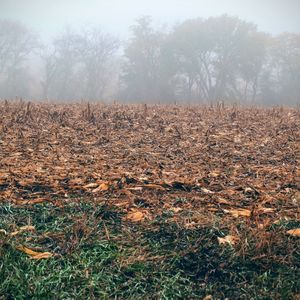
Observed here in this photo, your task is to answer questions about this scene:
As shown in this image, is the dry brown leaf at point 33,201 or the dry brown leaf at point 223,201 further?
the dry brown leaf at point 223,201

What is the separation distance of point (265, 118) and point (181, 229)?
273 inches

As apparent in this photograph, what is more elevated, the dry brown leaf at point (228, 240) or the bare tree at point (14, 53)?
the bare tree at point (14, 53)

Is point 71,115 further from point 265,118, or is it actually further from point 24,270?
point 24,270

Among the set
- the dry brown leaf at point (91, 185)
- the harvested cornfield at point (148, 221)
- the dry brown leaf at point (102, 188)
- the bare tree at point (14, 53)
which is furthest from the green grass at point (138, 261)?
the bare tree at point (14, 53)

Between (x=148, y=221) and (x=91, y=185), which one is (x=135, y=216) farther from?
(x=91, y=185)

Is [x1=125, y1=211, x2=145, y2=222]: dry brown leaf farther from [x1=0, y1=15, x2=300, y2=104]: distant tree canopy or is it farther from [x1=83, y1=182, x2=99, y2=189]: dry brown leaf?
[x1=0, y1=15, x2=300, y2=104]: distant tree canopy

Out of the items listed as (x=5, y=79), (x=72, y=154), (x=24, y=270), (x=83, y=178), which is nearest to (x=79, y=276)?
(x=24, y=270)

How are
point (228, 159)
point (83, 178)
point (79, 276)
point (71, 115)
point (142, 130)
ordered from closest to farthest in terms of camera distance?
point (79, 276), point (83, 178), point (228, 159), point (142, 130), point (71, 115)

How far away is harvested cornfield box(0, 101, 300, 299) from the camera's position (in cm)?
243

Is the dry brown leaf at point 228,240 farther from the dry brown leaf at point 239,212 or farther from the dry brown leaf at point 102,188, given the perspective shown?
the dry brown leaf at point 102,188

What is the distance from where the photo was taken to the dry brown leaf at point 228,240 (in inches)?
110

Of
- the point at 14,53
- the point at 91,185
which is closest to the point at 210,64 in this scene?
the point at 14,53

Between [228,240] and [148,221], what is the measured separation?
0.72m

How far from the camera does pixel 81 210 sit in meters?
3.27
